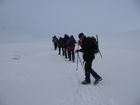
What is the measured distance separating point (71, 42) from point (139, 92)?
22.2 ft

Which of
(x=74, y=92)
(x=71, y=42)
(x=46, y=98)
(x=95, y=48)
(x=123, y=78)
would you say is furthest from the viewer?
(x=71, y=42)

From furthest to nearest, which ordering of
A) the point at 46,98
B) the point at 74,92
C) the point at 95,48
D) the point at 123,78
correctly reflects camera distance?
the point at 123,78, the point at 95,48, the point at 74,92, the point at 46,98

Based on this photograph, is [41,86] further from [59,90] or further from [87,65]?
[87,65]

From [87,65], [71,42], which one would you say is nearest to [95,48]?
[87,65]

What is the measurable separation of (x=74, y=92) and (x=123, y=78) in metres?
2.50

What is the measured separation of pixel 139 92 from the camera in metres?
6.35

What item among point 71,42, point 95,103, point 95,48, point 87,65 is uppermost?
point 71,42

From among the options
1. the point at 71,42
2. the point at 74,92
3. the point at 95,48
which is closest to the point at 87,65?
the point at 95,48

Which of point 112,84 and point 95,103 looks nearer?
point 95,103

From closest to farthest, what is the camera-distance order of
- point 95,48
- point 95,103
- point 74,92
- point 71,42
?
point 95,103
point 74,92
point 95,48
point 71,42

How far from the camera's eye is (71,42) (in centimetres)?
1254

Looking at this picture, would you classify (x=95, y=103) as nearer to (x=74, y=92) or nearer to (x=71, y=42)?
(x=74, y=92)

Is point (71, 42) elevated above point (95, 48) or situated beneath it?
elevated above

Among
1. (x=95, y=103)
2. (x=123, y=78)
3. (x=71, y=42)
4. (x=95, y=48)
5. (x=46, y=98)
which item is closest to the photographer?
(x=95, y=103)
